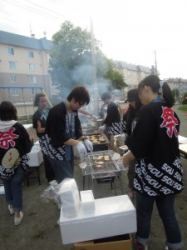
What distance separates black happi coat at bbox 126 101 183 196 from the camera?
2.00 m

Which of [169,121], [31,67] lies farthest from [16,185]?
[31,67]

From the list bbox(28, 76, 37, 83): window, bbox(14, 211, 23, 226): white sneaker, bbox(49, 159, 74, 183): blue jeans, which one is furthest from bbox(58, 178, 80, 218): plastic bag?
bbox(28, 76, 37, 83): window

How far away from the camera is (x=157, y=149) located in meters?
2.05

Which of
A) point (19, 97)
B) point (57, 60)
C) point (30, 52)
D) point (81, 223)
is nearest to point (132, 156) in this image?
point (81, 223)

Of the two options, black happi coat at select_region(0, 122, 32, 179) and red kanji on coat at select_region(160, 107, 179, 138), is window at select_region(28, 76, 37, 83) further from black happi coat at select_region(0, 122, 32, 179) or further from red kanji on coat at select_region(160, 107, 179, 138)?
red kanji on coat at select_region(160, 107, 179, 138)

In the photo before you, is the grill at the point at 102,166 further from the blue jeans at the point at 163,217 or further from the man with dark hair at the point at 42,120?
the blue jeans at the point at 163,217

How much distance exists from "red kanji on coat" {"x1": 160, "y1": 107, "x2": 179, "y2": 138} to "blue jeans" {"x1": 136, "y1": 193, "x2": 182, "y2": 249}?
562 millimetres

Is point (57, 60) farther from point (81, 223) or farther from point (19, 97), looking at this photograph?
point (81, 223)

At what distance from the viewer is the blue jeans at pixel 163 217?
7.30ft

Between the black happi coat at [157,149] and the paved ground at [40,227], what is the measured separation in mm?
917

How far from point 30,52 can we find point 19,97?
1923 centimetres

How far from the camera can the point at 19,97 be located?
18.0 metres

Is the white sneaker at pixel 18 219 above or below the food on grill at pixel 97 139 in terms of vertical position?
below

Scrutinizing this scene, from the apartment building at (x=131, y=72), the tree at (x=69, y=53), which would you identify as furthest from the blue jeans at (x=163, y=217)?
the apartment building at (x=131, y=72)
